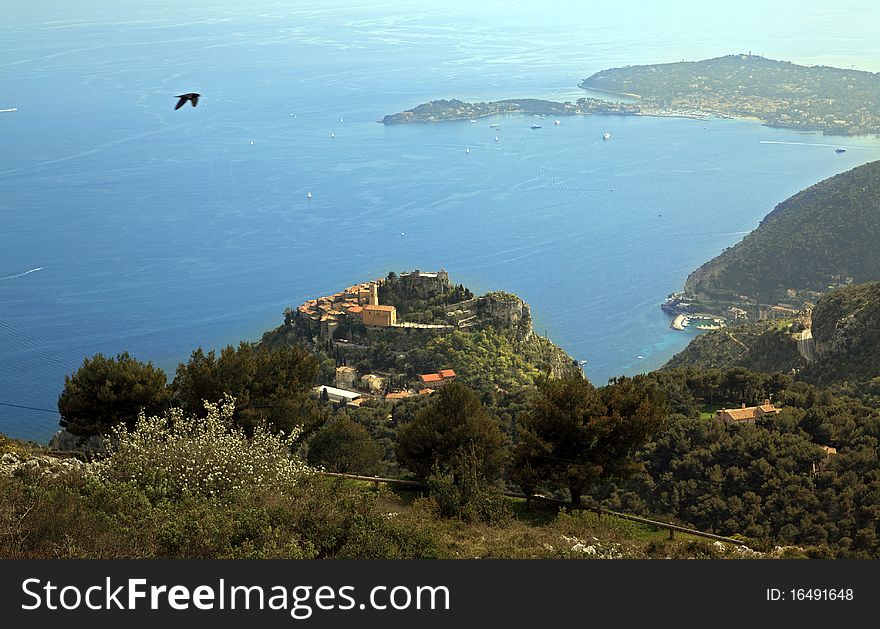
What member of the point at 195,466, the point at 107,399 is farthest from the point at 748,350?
the point at 195,466

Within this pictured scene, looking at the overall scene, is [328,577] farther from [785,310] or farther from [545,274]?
[545,274]

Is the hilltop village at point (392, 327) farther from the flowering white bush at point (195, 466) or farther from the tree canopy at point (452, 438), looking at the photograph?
the flowering white bush at point (195, 466)

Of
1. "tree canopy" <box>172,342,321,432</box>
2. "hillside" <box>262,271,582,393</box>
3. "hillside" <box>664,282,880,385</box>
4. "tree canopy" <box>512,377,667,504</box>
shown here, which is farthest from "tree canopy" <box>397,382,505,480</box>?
"hillside" <box>262,271,582,393</box>

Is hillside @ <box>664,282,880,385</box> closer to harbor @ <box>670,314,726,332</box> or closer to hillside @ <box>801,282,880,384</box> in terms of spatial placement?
hillside @ <box>801,282,880,384</box>

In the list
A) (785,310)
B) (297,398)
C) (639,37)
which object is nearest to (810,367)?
(297,398)

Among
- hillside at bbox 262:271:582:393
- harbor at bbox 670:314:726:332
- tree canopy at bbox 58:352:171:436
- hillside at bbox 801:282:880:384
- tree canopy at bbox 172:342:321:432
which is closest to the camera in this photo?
tree canopy at bbox 58:352:171:436

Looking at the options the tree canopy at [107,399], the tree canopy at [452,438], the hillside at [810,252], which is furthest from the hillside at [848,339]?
the hillside at [810,252]
